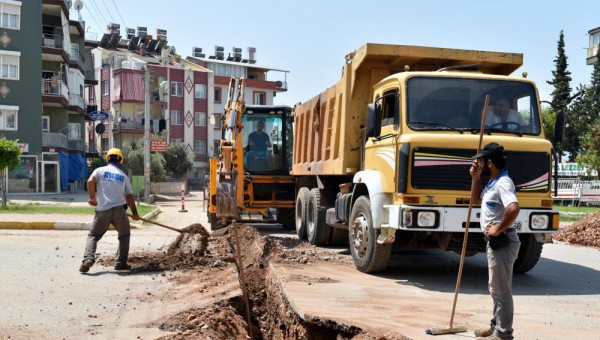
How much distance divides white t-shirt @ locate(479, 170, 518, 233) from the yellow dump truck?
2.88m

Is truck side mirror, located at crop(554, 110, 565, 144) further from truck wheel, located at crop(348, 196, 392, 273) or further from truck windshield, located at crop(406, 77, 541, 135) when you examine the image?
truck wheel, located at crop(348, 196, 392, 273)

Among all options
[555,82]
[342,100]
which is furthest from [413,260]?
[555,82]

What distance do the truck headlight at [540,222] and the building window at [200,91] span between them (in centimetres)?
6911

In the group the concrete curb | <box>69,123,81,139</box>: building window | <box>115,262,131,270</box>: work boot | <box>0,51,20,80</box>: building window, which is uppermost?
<box>0,51,20,80</box>: building window

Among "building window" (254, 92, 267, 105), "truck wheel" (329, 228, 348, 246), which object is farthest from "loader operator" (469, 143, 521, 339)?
"building window" (254, 92, 267, 105)

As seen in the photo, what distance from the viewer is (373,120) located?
9.65 m

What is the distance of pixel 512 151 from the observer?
29.5 ft

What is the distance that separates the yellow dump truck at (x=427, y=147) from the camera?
8875 mm

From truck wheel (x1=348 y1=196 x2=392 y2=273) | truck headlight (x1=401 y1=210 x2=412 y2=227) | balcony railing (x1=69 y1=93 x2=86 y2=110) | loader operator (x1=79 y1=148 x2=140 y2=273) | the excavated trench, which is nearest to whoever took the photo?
the excavated trench

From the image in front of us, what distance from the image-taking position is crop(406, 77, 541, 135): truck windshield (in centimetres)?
936

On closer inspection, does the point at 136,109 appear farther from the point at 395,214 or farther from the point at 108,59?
the point at 395,214

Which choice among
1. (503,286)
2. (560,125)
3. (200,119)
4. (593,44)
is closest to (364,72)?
(560,125)

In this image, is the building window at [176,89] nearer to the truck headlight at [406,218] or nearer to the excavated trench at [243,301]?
the excavated trench at [243,301]

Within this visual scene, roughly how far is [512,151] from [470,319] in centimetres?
297
